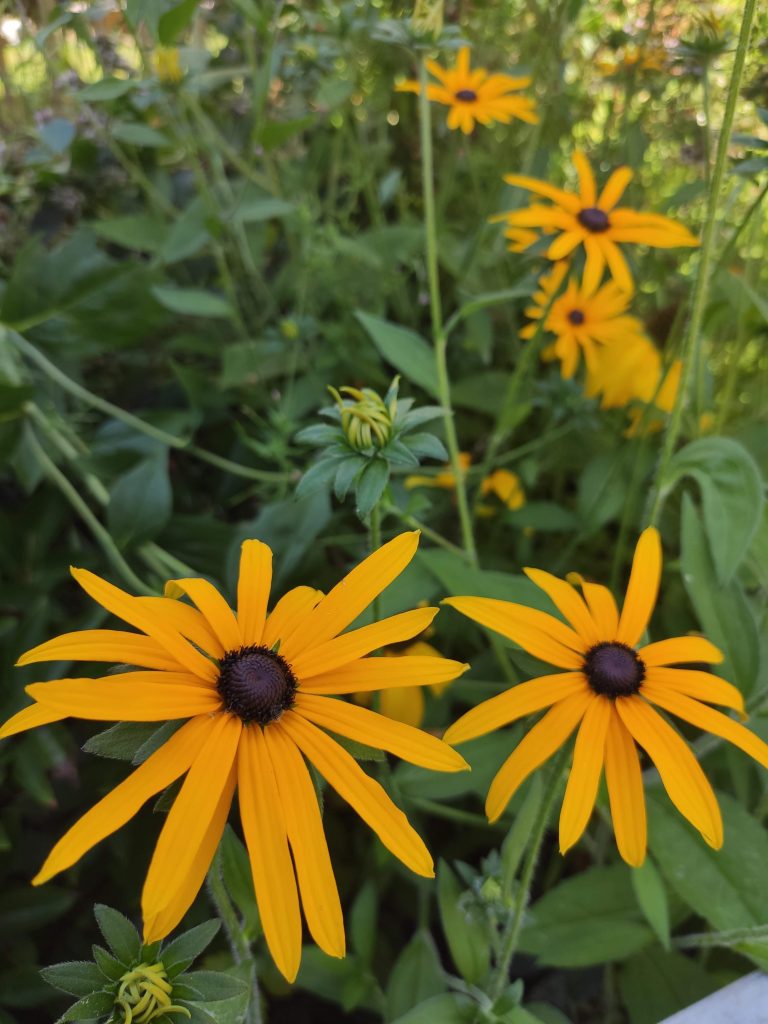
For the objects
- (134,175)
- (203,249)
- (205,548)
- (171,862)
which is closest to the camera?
(171,862)

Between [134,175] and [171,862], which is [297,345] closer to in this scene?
[134,175]

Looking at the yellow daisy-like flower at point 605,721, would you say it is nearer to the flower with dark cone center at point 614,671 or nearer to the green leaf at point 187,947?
the flower with dark cone center at point 614,671

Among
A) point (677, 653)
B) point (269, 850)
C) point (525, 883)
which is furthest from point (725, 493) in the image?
point (269, 850)

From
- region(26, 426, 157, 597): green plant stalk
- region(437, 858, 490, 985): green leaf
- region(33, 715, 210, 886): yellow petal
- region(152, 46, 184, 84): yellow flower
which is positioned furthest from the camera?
region(152, 46, 184, 84): yellow flower

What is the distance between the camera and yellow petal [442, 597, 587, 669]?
412mm

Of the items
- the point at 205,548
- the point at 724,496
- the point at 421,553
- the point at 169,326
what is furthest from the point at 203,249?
the point at 724,496

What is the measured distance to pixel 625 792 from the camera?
41 centimetres

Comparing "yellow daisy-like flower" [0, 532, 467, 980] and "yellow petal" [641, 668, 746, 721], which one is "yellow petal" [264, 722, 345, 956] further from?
"yellow petal" [641, 668, 746, 721]

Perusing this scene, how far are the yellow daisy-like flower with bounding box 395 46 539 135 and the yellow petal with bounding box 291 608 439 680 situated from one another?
0.59m

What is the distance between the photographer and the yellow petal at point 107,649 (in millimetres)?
352

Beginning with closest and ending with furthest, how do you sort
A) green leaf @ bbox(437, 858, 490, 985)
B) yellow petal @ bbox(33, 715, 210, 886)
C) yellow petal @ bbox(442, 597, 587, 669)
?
yellow petal @ bbox(33, 715, 210, 886), yellow petal @ bbox(442, 597, 587, 669), green leaf @ bbox(437, 858, 490, 985)

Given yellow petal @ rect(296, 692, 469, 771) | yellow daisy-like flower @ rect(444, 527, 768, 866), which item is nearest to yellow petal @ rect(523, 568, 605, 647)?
yellow daisy-like flower @ rect(444, 527, 768, 866)

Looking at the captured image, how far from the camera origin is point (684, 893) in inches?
21.1

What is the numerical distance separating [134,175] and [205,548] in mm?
423
